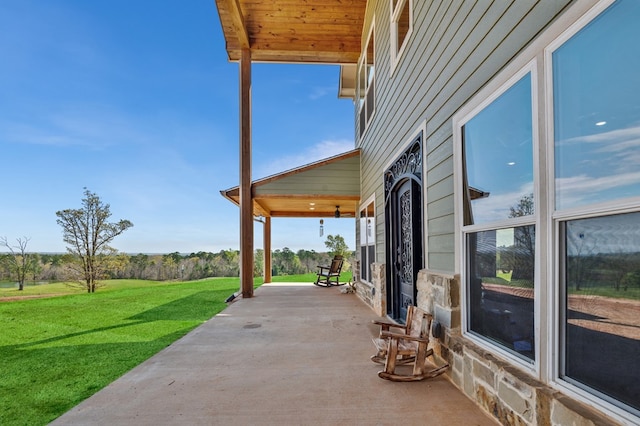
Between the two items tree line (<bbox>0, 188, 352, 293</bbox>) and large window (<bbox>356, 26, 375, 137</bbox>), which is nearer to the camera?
large window (<bbox>356, 26, 375, 137</bbox>)

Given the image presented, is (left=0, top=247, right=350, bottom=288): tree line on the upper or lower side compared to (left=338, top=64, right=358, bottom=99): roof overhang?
lower

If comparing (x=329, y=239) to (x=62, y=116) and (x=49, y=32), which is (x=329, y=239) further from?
(x=62, y=116)

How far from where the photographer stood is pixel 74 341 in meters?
4.04

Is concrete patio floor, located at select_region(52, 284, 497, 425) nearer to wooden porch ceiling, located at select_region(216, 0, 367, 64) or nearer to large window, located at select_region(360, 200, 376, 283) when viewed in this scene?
large window, located at select_region(360, 200, 376, 283)

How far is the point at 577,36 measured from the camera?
150cm

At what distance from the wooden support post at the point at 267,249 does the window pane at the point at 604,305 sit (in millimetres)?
10147

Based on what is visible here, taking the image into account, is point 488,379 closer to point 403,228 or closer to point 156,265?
point 403,228

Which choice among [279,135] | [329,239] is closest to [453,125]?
[329,239]

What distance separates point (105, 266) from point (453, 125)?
1464 centimetres

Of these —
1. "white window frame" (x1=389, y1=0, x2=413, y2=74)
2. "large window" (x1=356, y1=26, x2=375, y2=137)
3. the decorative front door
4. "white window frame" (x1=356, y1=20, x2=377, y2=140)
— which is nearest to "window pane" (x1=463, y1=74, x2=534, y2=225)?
the decorative front door

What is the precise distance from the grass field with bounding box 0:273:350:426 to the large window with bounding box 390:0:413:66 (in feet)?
16.0

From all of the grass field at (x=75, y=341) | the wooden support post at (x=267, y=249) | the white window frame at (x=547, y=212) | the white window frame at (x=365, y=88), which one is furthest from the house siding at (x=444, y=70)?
the wooden support post at (x=267, y=249)

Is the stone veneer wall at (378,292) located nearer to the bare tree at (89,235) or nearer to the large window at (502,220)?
the large window at (502,220)

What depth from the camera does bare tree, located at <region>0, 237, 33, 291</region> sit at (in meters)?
11.9
